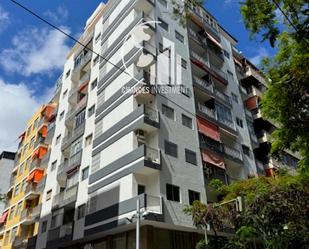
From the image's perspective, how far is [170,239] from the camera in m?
21.4

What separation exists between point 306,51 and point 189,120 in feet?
57.7

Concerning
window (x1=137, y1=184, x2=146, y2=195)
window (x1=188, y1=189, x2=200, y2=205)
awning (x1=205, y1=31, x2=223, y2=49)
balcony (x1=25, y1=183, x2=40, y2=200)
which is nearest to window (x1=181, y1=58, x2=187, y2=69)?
awning (x1=205, y1=31, x2=223, y2=49)

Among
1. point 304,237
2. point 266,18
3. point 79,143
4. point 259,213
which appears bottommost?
point 304,237

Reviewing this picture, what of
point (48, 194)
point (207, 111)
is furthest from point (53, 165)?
point (207, 111)

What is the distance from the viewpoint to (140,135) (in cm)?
2342

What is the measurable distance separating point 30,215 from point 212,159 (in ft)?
66.4

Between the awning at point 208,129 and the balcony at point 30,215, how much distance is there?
700 inches

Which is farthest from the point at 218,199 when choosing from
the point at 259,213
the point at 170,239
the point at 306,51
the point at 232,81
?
the point at 306,51

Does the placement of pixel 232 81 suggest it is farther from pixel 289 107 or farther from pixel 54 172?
pixel 289 107

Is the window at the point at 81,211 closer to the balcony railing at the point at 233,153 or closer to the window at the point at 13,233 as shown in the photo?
the balcony railing at the point at 233,153

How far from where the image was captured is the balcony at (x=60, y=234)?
25297mm

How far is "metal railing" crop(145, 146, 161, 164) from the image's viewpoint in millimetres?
21553

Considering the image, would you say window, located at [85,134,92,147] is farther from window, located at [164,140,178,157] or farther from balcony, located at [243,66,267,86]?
balcony, located at [243,66,267,86]

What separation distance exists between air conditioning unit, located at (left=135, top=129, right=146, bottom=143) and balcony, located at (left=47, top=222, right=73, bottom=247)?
8.89 m
